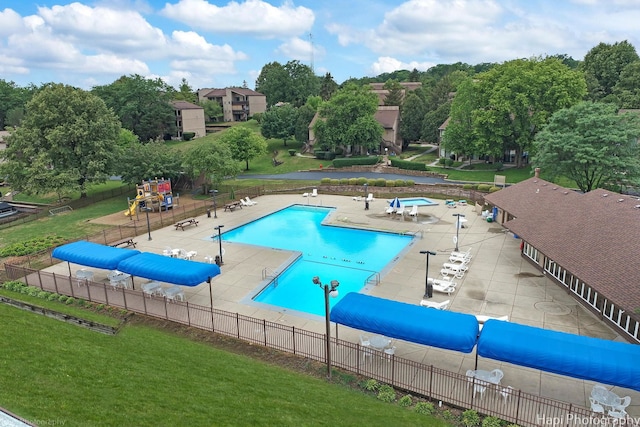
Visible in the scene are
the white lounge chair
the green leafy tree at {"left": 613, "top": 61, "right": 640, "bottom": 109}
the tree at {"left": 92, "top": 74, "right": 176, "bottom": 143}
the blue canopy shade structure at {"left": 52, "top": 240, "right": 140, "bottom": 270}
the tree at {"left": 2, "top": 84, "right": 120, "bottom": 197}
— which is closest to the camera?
the white lounge chair

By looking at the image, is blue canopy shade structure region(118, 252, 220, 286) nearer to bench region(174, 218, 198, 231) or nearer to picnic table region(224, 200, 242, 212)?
bench region(174, 218, 198, 231)

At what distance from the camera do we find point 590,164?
3591 centimetres

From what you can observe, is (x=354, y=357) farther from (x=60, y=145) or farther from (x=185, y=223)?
(x=60, y=145)

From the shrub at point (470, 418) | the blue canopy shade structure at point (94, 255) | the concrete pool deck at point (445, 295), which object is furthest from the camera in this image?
the blue canopy shade structure at point (94, 255)

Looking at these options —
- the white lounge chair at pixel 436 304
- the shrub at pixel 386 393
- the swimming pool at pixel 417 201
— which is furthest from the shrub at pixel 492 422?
the swimming pool at pixel 417 201

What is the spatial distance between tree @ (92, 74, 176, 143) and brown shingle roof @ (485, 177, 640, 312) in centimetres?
7595

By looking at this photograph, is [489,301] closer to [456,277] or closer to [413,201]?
[456,277]

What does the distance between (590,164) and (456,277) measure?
72.6 ft

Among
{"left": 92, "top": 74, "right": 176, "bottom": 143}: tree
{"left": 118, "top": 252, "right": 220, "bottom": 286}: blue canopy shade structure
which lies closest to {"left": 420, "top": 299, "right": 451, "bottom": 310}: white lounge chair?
{"left": 118, "top": 252, "right": 220, "bottom": 286}: blue canopy shade structure

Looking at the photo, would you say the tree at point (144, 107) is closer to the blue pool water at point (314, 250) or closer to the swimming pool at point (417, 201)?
the blue pool water at point (314, 250)

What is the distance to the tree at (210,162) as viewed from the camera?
4325 cm

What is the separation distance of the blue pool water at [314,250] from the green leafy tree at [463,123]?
25.8 metres

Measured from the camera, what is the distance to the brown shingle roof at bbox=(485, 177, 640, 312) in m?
16.3

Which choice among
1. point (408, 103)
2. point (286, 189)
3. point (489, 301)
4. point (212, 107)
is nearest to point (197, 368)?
point (489, 301)
